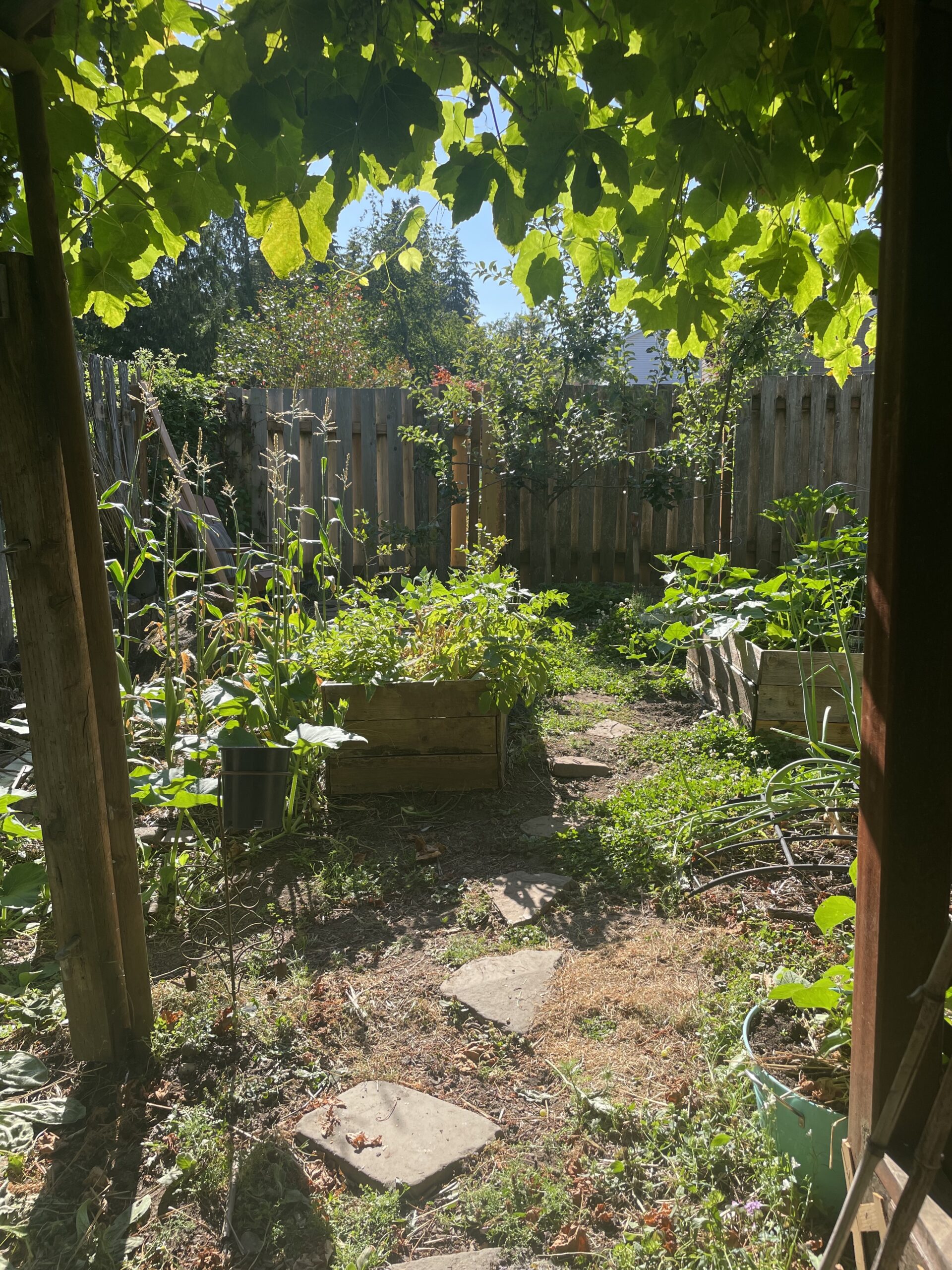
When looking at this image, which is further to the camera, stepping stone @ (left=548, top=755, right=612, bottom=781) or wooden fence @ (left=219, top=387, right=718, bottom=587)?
wooden fence @ (left=219, top=387, right=718, bottom=587)

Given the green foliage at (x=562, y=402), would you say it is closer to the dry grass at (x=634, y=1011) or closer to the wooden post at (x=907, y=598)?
the dry grass at (x=634, y=1011)

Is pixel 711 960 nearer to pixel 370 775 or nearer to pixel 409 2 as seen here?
pixel 370 775

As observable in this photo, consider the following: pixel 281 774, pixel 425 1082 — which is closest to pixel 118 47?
pixel 281 774

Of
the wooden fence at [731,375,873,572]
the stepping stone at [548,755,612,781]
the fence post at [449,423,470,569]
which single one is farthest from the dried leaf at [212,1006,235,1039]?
the wooden fence at [731,375,873,572]

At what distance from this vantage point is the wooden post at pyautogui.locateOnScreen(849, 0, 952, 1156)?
1.04 metres

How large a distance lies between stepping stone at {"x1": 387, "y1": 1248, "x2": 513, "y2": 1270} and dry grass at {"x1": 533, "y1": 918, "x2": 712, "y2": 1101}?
474 mm

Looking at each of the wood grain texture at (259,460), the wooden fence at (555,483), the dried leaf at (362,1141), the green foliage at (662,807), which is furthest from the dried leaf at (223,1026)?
the wood grain texture at (259,460)

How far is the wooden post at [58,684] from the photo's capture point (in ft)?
5.57

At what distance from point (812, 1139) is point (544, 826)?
186 cm

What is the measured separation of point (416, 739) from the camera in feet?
11.6

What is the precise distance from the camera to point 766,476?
827cm

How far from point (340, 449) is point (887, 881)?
784 cm

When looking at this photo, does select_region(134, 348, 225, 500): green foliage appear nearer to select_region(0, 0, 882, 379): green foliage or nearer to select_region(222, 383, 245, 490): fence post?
select_region(222, 383, 245, 490): fence post

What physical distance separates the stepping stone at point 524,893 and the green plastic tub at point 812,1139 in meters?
1.15
